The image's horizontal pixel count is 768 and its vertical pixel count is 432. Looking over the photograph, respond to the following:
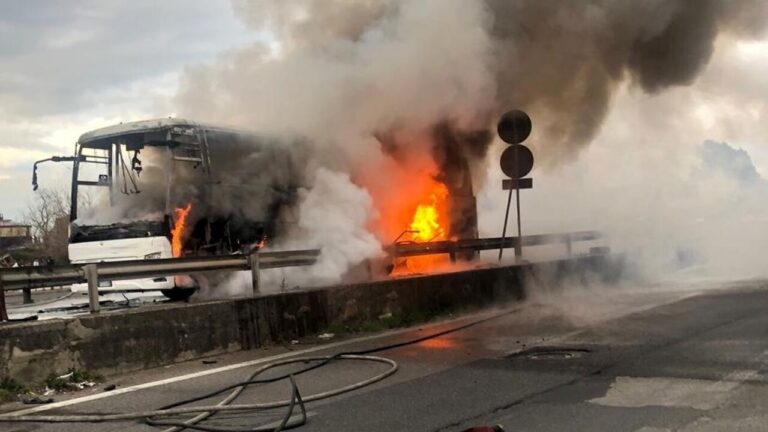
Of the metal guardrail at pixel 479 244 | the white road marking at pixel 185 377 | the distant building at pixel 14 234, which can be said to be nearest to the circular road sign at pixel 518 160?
the metal guardrail at pixel 479 244

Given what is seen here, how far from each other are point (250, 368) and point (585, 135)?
31.3ft

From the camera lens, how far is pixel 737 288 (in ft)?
37.3

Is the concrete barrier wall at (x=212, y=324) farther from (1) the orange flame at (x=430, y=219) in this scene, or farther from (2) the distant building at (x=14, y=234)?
(2) the distant building at (x=14, y=234)

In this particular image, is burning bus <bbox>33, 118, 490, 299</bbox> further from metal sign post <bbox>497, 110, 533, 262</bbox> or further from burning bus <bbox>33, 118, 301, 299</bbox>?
metal sign post <bbox>497, 110, 533, 262</bbox>

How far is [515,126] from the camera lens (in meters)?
12.0

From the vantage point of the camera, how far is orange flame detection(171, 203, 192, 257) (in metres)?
10.4

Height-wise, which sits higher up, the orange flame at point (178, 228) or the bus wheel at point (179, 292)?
the orange flame at point (178, 228)

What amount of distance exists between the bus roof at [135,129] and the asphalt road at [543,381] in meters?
4.81

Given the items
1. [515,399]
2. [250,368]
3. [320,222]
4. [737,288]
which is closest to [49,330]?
[250,368]

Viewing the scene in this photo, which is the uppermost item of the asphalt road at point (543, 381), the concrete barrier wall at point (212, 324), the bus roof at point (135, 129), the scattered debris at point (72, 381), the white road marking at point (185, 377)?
the bus roof at point (135, 129)

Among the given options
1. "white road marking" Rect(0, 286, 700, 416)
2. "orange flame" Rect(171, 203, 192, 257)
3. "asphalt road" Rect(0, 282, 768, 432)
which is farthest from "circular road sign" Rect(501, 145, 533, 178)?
"orange flame" Rect(171, 203, 192, 257)

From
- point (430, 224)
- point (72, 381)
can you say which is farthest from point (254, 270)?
point (430, 224)

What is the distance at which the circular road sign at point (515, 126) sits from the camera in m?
12.0

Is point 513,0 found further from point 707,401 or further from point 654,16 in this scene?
point 707,401
